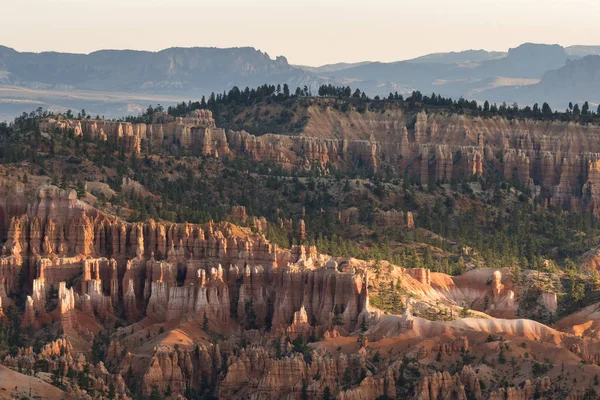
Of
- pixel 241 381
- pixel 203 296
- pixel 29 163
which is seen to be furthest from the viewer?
pixel 29 163

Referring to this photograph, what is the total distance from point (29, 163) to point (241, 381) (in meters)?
55.5

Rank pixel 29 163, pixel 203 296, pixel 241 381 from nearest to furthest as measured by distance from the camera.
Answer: pixel 241 381 < pixel 203 296 < pixel 29 163

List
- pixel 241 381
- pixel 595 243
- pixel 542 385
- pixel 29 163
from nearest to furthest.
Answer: pixel 542 385, pixel 241 381, pixel 29 163, pixel 595 243

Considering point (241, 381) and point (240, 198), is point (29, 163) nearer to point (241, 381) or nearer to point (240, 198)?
point (240, 198)

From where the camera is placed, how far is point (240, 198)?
197 meters

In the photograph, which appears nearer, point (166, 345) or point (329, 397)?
point (329, 397)

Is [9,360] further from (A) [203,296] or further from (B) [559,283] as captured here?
(B) [559,283]

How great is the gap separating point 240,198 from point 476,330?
71.1 meters

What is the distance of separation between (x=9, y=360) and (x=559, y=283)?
155 ft

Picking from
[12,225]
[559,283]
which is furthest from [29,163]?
[559,283]

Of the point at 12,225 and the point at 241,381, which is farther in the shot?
the point at 12,225

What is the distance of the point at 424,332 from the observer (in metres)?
128

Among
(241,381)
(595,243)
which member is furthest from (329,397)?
(595,243)

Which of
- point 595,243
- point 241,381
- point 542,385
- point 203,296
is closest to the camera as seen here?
point 542,385
